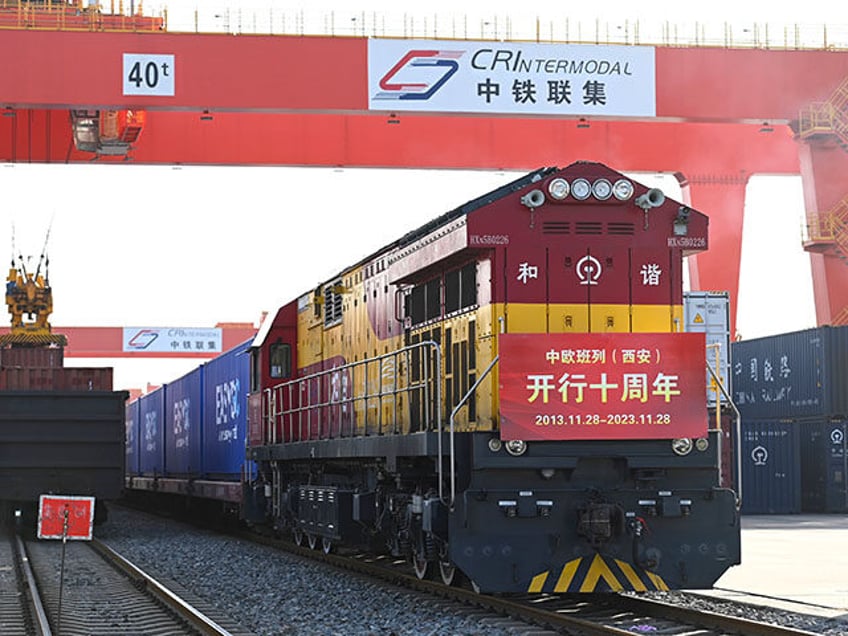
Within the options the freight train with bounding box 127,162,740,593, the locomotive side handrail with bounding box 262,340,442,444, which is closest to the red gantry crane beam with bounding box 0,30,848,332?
the locomotive side handrail with bounding box 262,340,442,444

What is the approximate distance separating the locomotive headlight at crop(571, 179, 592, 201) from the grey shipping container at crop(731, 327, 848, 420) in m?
16.7

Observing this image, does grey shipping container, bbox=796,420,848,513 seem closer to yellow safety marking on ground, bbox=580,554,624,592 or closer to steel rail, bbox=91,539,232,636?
steel rail, bbox=91,539,232,636

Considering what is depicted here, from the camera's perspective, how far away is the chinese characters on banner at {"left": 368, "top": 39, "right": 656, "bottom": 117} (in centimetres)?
2275

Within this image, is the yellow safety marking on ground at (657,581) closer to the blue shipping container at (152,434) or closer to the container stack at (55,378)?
the container stack at (55,378)

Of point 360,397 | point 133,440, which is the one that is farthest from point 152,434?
point 360,397

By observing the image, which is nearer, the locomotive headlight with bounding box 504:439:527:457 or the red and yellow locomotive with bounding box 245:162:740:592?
the red and yellow locomotive with bounding box 245:162:740:592

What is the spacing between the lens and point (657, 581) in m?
10.2

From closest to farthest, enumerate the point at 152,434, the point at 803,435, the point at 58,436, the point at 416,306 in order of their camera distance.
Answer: the point at 416,306 → the point at 58,436 → the point at 803,435 → the point at 152,434

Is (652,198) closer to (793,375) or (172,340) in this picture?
(793,375)

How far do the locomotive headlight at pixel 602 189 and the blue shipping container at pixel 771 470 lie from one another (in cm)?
1659

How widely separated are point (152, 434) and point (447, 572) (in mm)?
19638

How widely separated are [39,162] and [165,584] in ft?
47.4

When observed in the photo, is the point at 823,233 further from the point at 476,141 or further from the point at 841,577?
the point at 841,577

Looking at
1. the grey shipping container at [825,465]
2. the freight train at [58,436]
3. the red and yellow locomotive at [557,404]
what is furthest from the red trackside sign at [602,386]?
the grey shipping container at [825,465]
